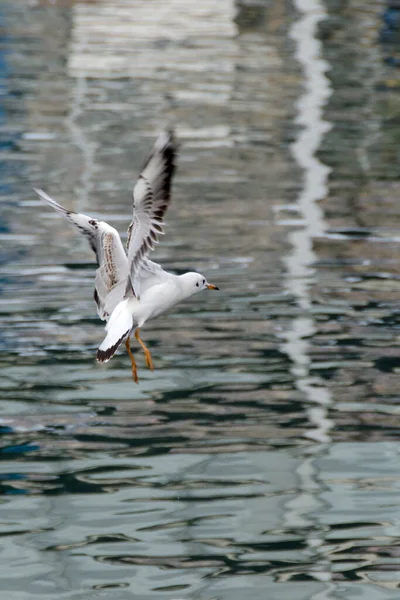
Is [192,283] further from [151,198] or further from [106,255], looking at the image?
[151,198]

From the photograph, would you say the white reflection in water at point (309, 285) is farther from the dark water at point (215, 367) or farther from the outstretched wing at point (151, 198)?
the outstretched wing at point (151, 198)

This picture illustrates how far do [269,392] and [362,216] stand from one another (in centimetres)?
487

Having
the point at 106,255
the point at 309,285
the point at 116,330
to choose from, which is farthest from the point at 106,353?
the point at 309,285

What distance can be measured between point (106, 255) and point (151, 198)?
22.7 inches

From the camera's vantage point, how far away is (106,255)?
290 inches

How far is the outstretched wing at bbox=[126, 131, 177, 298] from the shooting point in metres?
6.74

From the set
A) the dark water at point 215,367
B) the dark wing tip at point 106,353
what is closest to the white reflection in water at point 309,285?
the dark water at point 215,367

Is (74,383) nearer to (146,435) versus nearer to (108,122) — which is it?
(146,435)

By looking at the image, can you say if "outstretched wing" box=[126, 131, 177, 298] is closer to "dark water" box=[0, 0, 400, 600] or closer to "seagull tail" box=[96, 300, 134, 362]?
"seagull tail" box=[96, 300, 134, 362]

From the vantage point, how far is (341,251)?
40.2 feet

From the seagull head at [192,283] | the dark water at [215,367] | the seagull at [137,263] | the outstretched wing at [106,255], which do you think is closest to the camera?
the dark water at [215,367]

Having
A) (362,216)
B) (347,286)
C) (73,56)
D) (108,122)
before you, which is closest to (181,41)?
(73,56)

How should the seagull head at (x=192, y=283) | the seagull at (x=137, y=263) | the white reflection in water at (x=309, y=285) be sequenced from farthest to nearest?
1. the seagull head at (x=192, y=283)
2. the white reflection in water at (x=309, y=285)
3. the seagull at (x=137, y=263)

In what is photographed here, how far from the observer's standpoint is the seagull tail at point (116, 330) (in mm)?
6816
